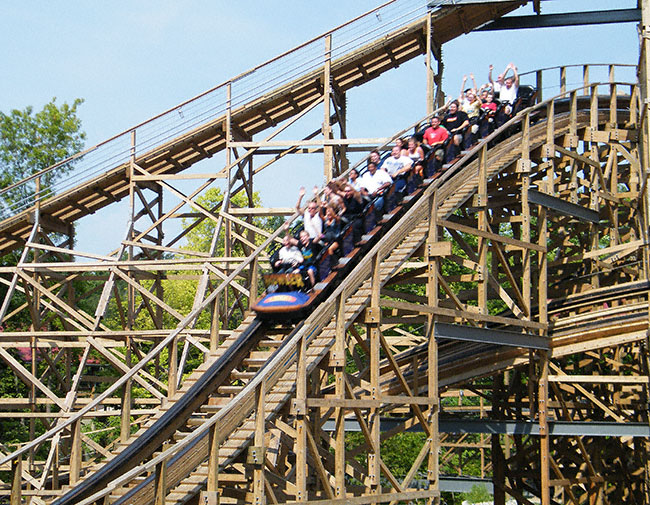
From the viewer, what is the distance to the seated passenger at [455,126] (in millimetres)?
17672

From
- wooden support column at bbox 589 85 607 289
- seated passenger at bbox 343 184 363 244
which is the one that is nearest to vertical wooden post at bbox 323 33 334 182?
seated passenger at bbox 343 184 363 244

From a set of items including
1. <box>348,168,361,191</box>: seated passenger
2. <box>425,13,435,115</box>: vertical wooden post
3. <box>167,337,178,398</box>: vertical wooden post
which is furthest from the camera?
<box>425,13,435,115</box>: vertical wooden post

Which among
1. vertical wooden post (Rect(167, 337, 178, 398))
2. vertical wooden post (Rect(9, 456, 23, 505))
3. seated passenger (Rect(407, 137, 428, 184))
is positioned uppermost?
seated passenger (Rect(407, 137, 428, 184))

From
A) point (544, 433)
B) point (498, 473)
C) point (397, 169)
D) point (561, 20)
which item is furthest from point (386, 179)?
point (561, 20)

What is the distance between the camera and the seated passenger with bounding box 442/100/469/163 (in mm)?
17672

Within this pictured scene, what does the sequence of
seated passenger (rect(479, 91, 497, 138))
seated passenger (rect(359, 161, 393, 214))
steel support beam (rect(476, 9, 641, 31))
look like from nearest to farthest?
1. seated passenger (rect(359, 161, 393, 214))
2. seated passenger (rect(479, 91, 497, 138))
3. steel support beam (rect(476, 9, 641, 31))

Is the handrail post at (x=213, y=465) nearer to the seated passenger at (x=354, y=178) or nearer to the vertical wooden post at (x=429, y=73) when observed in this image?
the seated passenger at (x=354, y=178)

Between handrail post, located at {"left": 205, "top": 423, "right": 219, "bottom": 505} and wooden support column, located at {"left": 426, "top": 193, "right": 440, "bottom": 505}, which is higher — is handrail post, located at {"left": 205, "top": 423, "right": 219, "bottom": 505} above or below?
below

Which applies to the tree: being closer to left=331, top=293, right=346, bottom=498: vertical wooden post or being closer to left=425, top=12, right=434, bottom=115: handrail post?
left=425, top=12, right=434, bottom=115: handrail post

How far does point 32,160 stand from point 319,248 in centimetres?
2192

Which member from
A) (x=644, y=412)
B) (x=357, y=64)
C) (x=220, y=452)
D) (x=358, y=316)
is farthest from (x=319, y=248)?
→ (x=357, y=64)

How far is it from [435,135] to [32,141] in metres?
20.2

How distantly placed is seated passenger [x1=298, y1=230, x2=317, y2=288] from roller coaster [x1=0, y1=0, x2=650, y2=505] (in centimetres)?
53

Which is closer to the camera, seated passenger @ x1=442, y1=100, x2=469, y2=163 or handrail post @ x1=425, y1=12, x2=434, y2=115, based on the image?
seated passenger @ x1=442, y1=100, x2=469, y2=163
